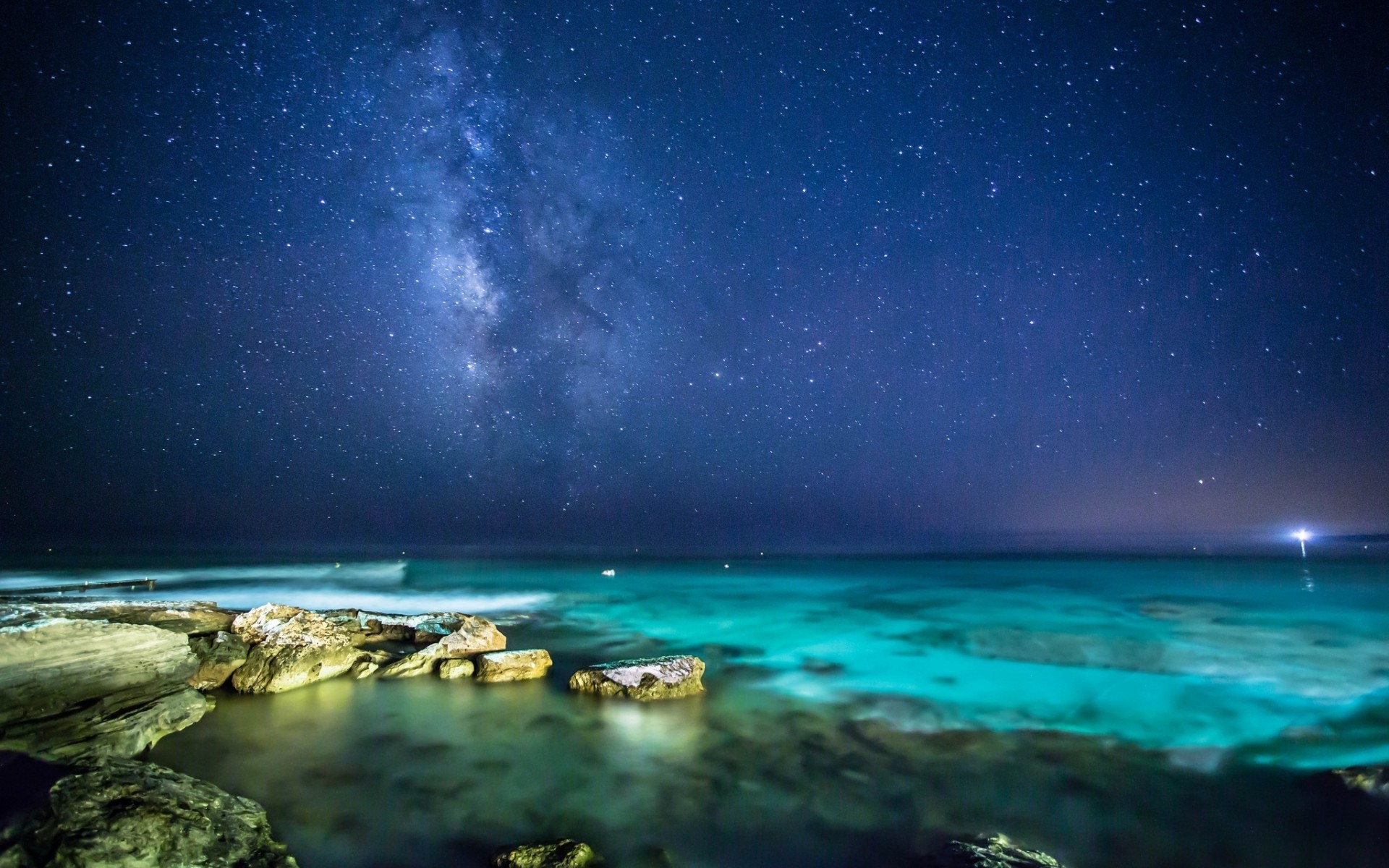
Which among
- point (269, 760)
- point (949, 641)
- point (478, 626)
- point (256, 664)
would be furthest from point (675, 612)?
point (269, 760)

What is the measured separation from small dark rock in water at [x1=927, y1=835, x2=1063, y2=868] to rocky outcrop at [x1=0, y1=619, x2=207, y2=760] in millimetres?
6736

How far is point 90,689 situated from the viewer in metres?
5.76

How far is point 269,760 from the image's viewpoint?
5707mm

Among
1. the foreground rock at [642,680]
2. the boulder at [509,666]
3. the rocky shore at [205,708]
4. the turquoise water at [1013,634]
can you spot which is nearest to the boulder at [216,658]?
the rocky shore at [205,708]

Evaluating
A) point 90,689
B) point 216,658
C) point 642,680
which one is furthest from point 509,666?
point 90,689

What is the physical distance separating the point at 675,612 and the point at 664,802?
1532 centimetres

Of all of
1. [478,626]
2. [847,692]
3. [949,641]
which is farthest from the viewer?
[949,641]

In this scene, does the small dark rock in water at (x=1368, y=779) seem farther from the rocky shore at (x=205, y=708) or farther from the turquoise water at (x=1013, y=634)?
the turquoise water at (x=1013, y=634)

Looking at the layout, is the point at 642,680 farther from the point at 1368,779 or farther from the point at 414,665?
the point at 1368,779

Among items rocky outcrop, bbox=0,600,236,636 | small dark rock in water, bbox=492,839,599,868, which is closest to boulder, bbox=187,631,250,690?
rocky outcrop, bbox=0,600,236,636

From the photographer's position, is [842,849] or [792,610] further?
[792,610]

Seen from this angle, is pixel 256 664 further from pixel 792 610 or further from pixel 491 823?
pixel 792 610

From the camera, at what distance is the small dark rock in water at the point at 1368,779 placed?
5.35m

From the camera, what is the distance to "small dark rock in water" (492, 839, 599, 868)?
3.88 meters
